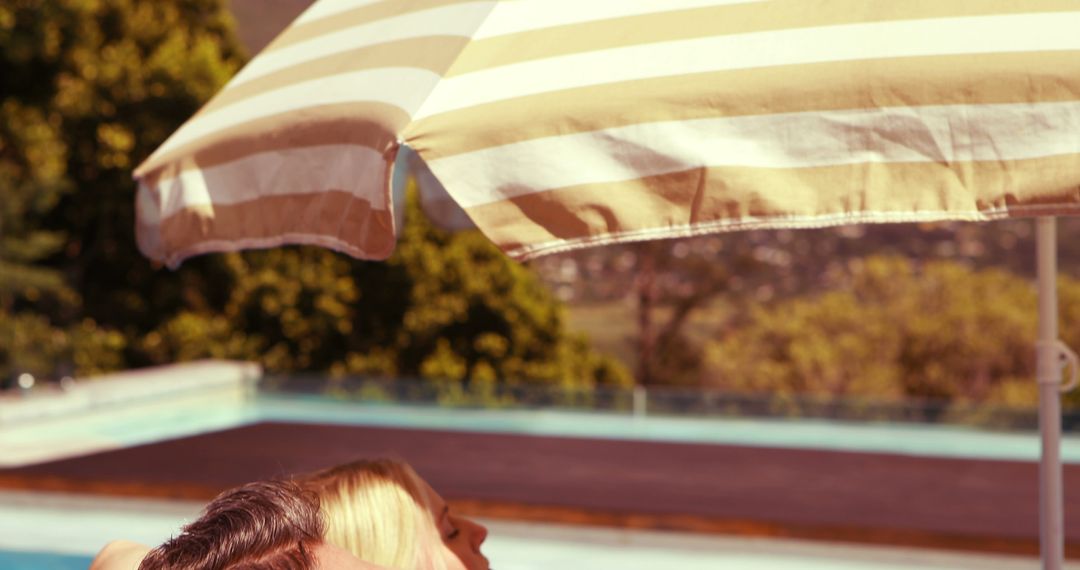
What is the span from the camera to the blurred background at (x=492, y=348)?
544cm

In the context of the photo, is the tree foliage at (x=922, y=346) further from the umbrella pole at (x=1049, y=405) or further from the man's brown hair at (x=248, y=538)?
the man's brown hair at (x=248, y=538)

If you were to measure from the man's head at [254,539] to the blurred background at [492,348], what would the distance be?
370 centimetres

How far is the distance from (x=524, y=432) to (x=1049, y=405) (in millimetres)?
6793

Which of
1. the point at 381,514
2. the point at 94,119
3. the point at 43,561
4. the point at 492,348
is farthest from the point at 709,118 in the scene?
the point at 492,348

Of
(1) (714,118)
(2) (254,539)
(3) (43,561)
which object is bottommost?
(3) (43,561)

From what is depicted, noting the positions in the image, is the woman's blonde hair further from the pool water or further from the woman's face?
the pool water

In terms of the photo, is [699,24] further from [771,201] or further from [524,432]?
[524,432]

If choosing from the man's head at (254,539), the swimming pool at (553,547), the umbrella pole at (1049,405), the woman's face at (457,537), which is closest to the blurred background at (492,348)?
the swimming pool at (553,547)

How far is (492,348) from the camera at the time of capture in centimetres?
1403

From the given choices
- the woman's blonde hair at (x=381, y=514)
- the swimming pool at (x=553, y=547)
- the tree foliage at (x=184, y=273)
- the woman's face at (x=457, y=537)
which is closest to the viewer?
the woman's blonde hair at (x=381, y=514)

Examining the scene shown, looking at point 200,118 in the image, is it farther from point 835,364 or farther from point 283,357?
point 835,364

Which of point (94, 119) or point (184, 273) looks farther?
point (184, 273)

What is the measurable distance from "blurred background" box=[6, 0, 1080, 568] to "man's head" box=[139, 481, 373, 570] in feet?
12.1

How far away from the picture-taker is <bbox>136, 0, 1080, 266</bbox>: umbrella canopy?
1.50 m
